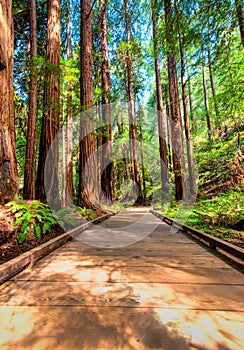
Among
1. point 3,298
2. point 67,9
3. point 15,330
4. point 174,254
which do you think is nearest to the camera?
point 15,330

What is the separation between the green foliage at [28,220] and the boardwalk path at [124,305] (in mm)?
908

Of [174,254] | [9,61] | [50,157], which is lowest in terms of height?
[174,254]

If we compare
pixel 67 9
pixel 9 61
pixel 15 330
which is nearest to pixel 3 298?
pixel 15 330

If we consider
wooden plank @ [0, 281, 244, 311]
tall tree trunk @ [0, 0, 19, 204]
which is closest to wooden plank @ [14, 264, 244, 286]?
wooden plank @ [0, 281, 244, 311]

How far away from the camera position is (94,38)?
591 inches

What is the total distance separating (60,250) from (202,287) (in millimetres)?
2419

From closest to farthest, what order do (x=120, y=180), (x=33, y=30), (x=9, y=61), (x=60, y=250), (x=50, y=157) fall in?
1. (x=60, y=250)
2. (x=9, y=61)
3. (x=50, y=157)
4. (x=33, y=30)
5. (x=120, y=180)

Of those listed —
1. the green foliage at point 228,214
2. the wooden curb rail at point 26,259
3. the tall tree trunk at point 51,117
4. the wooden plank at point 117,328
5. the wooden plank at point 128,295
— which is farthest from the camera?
the tall tree trunk at point 51,117

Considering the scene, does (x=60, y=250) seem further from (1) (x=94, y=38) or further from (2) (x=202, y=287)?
(1) (x=94, y=38)

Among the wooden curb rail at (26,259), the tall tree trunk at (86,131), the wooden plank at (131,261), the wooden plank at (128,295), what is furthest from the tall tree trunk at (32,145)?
the wooden plank at (128,295)

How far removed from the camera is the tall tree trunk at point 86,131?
817cm

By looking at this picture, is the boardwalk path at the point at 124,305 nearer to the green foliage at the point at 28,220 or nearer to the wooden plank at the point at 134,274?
the wooden plank at the point at 134,274

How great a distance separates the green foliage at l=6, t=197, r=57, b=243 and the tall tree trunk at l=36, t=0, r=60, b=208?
135cm

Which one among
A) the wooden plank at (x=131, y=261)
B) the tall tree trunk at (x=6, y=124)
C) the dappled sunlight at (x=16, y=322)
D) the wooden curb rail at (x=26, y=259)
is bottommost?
the wooden plank at (x=131, y=261)
